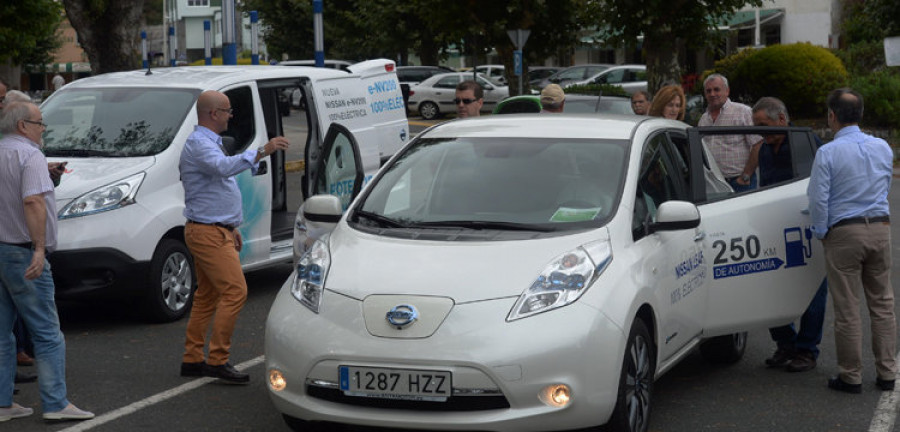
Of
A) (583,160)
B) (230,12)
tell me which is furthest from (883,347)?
(230,12)

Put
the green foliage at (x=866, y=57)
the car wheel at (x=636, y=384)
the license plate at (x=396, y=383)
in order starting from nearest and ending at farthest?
the license plate at (x=396, y=383)
the car wheel at (x=636, y=384)
the green foliage at (x=866, y=57)

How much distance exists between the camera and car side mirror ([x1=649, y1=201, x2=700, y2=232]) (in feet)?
19.9

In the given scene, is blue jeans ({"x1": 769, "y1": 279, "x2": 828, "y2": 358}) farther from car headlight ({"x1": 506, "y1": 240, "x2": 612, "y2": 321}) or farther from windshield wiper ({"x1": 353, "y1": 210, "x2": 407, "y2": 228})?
windshield wiper ({"x1": 353, "y1": 210, "x2": 407, "y2": 228})

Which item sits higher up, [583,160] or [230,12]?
[230,12]

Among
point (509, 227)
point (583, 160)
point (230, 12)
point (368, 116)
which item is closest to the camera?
point (509, 227)

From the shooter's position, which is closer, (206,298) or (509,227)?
(509,227)

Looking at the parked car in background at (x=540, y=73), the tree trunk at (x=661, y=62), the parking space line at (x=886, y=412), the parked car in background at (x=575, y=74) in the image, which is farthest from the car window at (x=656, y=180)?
the parked car in background at (x=540, y=73)

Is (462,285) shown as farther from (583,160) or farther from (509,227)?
(583,160)

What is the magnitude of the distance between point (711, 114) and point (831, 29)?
47839 millimetres

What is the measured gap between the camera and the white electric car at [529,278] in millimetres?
5266

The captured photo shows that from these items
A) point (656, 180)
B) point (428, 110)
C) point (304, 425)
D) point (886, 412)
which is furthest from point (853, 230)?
point (428, 110)

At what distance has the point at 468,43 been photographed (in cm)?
4844

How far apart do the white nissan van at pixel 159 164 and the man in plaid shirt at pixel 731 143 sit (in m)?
2.70

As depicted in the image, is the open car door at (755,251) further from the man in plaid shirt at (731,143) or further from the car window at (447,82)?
the car window at (447,82)
